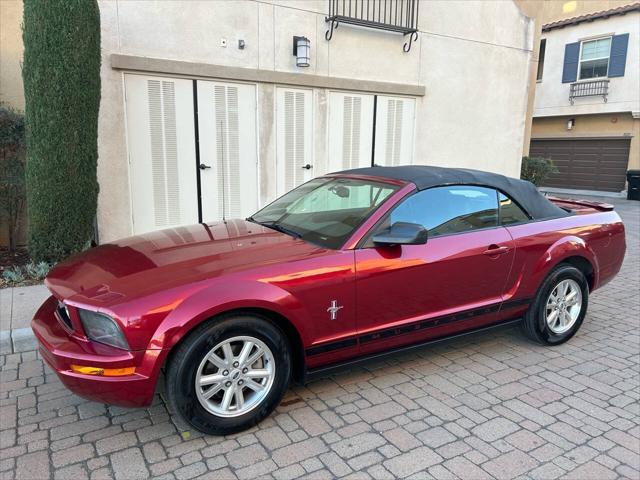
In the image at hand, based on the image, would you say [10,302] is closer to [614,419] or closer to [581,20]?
[614,419]

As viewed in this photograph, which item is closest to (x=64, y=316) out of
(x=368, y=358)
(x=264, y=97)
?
(x=368, y=358)

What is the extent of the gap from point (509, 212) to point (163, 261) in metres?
2.80

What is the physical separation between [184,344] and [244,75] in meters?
5.71

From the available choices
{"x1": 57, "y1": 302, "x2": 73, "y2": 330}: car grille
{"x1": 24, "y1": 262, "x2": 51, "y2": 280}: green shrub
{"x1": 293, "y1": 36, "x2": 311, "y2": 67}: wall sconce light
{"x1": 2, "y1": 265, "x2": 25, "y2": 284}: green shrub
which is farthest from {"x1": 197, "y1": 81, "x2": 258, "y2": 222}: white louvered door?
→ {"x1": 57, "y1": 302, "x2": 73, "y2": 330}: car grille

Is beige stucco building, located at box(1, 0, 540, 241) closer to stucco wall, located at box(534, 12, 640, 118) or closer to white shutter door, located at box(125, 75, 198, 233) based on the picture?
white shutter door, located at box(125, 75, 198, 233)

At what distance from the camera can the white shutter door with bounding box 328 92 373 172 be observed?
8516 mm

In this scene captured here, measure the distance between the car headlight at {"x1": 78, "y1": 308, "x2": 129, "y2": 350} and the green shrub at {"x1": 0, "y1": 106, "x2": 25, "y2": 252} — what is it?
4.60 m

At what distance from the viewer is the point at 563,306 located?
4301 mm

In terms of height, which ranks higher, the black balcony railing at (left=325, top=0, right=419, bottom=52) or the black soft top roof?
the black balcony railing at (left=325, top=0, right=419, bottom=52)

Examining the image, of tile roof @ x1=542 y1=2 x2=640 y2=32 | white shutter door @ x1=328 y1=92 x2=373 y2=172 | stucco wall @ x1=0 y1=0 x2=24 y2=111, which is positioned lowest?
white shutter door @ x1=328 y1=92 x2=373 y2=172

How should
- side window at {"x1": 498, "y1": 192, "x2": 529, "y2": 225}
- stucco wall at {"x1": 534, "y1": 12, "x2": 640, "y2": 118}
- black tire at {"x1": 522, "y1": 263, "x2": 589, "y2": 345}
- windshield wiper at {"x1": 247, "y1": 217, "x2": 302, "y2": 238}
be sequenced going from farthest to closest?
stucco wall at {"x1": 534, "y1": 12, "x2": 640, "y2": 118}
black tire at {"x1": 522, "y1": 263, "x2": 589, "y2": 345}
side window at {"x1": 498, "y1": 192, "x2": 529, "y2": 225}
windshield wiper at {"x1": 247, "y1": 217, "x2": 302, "y2": 238}

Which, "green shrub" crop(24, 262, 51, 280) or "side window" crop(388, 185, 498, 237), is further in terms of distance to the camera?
"green shrub" crop(24, 262, 51, 280)

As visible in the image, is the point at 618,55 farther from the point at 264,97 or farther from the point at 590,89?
the point at 264,97

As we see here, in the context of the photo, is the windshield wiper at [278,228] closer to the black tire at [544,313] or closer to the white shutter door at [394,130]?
the black tire at [544,313]
